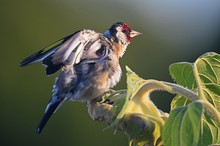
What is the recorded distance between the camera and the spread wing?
84.9 inches

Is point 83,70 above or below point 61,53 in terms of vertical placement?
below

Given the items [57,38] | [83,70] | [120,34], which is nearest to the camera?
[83,70]

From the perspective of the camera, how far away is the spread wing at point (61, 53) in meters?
2.16

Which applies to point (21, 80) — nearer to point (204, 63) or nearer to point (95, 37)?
point (95, 37)

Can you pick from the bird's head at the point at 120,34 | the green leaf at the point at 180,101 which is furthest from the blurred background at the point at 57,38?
the green leaf at the point at 180,101

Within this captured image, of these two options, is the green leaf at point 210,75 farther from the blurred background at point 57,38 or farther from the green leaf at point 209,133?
the blurred background at point 57,38

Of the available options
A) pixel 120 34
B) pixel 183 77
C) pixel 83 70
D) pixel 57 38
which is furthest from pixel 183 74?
pixel 57 38

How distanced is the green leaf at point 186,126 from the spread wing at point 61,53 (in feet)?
2.99

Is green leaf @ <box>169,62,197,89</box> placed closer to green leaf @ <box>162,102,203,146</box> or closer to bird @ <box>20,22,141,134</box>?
green leaf @ <box>162,102,203,146</box>

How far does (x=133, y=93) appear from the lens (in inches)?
51.9

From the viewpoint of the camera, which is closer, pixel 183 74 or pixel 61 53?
pixel 183 74

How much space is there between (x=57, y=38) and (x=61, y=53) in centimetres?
580

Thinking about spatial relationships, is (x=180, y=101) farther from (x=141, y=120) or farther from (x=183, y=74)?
(x=141, y=120)

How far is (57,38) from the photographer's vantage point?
26.3 ft
